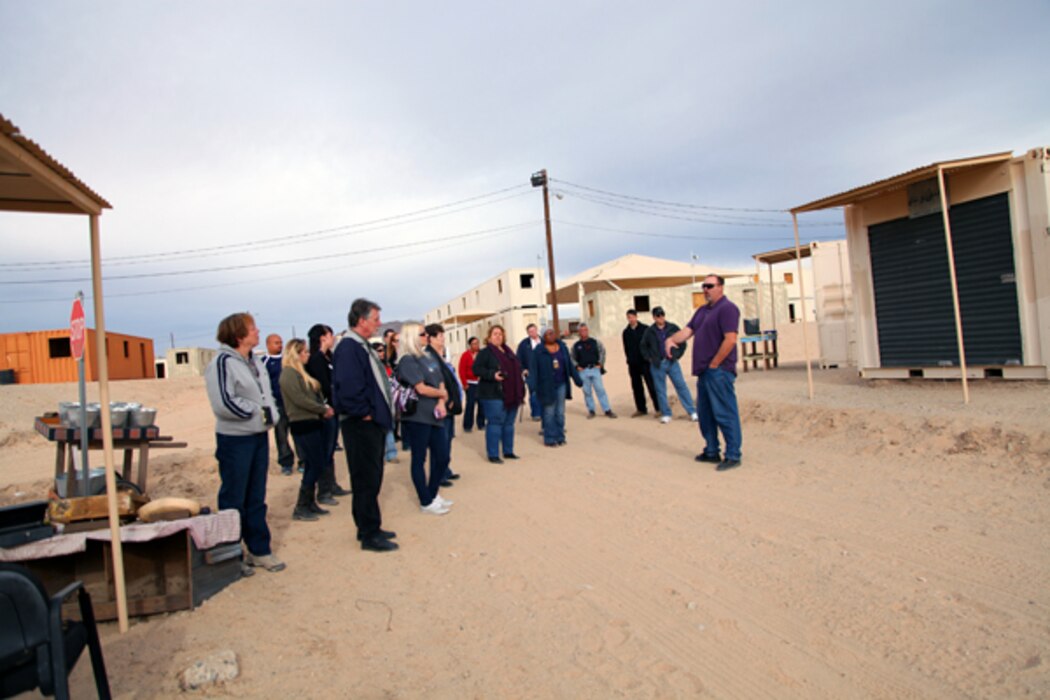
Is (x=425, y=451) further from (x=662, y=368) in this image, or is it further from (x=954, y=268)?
(x=954, y=268)

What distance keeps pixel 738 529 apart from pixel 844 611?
147 centimetres

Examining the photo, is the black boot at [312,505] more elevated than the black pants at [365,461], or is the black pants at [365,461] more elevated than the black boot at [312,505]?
the black pants at [365,461]

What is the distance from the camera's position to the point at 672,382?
1050 centimetres

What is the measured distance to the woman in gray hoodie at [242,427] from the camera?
4.32 meters

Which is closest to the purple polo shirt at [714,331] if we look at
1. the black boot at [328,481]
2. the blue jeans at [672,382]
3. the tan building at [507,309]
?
the blue jeans at [672,382]

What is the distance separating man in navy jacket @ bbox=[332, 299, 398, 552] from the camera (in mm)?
4824

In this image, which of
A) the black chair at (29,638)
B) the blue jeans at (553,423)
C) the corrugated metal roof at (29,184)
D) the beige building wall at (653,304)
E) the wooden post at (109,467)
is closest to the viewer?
the black chair at (29,638)

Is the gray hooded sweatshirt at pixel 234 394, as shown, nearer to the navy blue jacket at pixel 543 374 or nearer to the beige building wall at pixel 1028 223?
the navy blue jacket at pixel 543 374

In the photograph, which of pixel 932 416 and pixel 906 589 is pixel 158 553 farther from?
pixel 932 416

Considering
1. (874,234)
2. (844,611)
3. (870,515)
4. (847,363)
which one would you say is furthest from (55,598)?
(847,363)

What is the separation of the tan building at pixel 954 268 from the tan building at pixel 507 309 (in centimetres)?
2707

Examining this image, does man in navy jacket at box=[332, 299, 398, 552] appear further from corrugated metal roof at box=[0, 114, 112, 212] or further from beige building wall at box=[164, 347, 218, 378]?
beige building wall at box=[164, 347, 218, 378]

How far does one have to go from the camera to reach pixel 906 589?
12.0 feet

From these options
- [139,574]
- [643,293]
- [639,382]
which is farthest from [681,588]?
[643,293]
